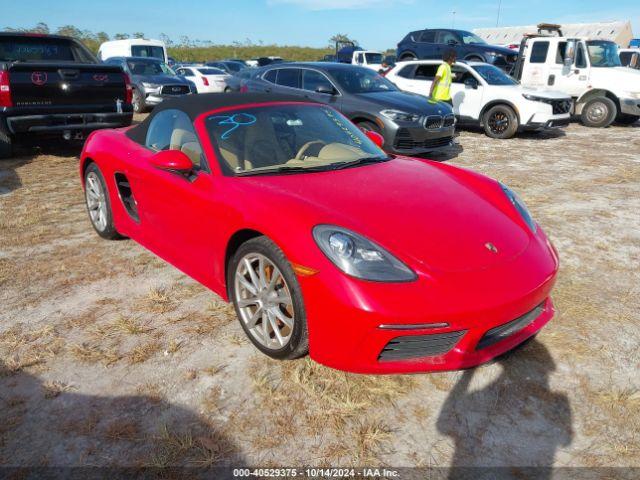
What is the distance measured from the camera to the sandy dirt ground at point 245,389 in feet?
6.97

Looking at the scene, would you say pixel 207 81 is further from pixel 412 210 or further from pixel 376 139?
pixel 412 210

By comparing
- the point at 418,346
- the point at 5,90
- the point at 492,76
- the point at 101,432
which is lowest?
the point at 101,432

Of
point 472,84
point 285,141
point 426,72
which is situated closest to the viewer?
point 285,141

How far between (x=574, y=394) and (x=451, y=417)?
70cm

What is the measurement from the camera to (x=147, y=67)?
13.8 meters

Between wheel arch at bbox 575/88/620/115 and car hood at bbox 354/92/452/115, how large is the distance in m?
6.05

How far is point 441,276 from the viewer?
2264 mm

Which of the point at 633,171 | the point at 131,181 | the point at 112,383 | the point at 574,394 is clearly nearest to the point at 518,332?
the point at 574,394

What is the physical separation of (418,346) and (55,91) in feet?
22.5

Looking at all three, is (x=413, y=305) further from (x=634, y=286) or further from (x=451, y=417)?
(x=634, y=286)

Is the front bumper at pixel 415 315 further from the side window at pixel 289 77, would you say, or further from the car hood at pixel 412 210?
the side window at pixel 289 77

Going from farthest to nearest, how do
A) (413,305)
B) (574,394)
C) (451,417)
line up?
(574,394), (451,417), (413,305)

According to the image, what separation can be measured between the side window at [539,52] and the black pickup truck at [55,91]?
9806mm

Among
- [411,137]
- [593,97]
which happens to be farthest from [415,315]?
[593,97]
